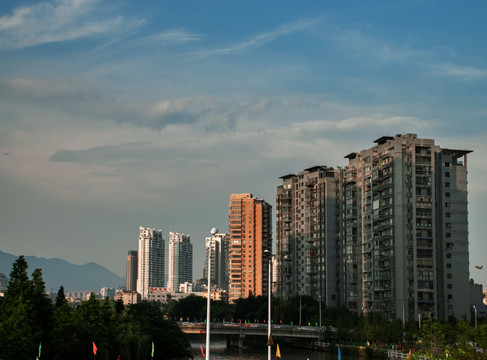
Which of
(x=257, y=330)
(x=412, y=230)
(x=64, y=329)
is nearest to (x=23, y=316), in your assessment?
(x=64, y=329)

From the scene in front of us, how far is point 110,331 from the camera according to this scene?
3063 inches

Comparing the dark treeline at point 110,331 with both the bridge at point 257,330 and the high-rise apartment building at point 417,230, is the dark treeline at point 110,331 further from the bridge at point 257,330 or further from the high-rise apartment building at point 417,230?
the high-rise apartment building at point 417,230

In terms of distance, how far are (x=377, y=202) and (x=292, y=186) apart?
52.2 m

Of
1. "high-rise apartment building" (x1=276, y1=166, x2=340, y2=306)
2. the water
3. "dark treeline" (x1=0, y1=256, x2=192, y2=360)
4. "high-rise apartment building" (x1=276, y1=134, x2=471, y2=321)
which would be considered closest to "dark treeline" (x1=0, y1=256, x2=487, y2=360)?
"dark treeline" (x1=0, y1=256, x2=192, y2=360)

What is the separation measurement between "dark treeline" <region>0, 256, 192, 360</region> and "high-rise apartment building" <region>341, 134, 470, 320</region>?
5775cm

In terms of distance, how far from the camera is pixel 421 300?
136 meters

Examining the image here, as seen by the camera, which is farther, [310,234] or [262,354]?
[310,234]

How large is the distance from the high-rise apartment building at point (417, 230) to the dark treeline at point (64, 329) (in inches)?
2274

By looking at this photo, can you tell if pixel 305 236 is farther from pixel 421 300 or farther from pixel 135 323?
pixel 135 323

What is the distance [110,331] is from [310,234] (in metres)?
110

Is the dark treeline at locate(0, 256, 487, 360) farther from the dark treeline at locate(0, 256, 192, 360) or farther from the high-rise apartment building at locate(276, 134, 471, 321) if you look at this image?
the high-rise apartment building at locate(276, 134, 471, 321)

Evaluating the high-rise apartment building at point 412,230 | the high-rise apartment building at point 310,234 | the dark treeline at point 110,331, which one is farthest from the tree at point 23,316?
the high-rise apartment building at point 310,234

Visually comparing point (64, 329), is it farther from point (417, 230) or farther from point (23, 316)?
point (417, 230)

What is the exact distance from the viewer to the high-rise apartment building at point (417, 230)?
138 m
